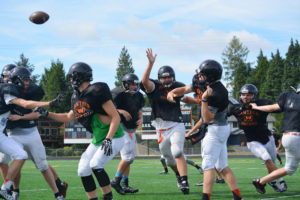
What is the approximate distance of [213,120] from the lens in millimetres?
5508

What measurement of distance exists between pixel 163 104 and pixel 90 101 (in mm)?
2645

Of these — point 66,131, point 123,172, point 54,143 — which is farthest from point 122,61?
point 123,172

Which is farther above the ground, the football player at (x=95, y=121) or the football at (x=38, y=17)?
the football at (x=38, y=17)

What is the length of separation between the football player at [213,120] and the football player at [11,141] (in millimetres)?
2313

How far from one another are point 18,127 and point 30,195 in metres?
1.63

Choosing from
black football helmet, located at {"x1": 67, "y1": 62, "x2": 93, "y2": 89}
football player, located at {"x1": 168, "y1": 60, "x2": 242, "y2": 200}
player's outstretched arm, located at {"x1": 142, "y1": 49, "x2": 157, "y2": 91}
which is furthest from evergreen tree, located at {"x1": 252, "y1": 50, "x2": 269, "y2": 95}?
black football helmet, located at {"x1": 67, "y1": 62, "x2": 93, "y2": 89}

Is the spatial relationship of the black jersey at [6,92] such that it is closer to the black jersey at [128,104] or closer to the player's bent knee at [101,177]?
the player's bent knee at [101,177]

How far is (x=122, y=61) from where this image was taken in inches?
2977

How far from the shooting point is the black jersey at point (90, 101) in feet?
16.3

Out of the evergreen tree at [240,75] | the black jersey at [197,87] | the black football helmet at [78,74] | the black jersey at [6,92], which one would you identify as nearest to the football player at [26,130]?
the black jersey at [6,92]

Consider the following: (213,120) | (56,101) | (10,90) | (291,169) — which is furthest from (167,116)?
(10,90)

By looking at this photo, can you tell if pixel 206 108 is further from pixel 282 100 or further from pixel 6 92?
pixel 6 92

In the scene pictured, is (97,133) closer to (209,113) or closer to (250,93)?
(209,113)

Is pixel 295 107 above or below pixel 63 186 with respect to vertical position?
above
